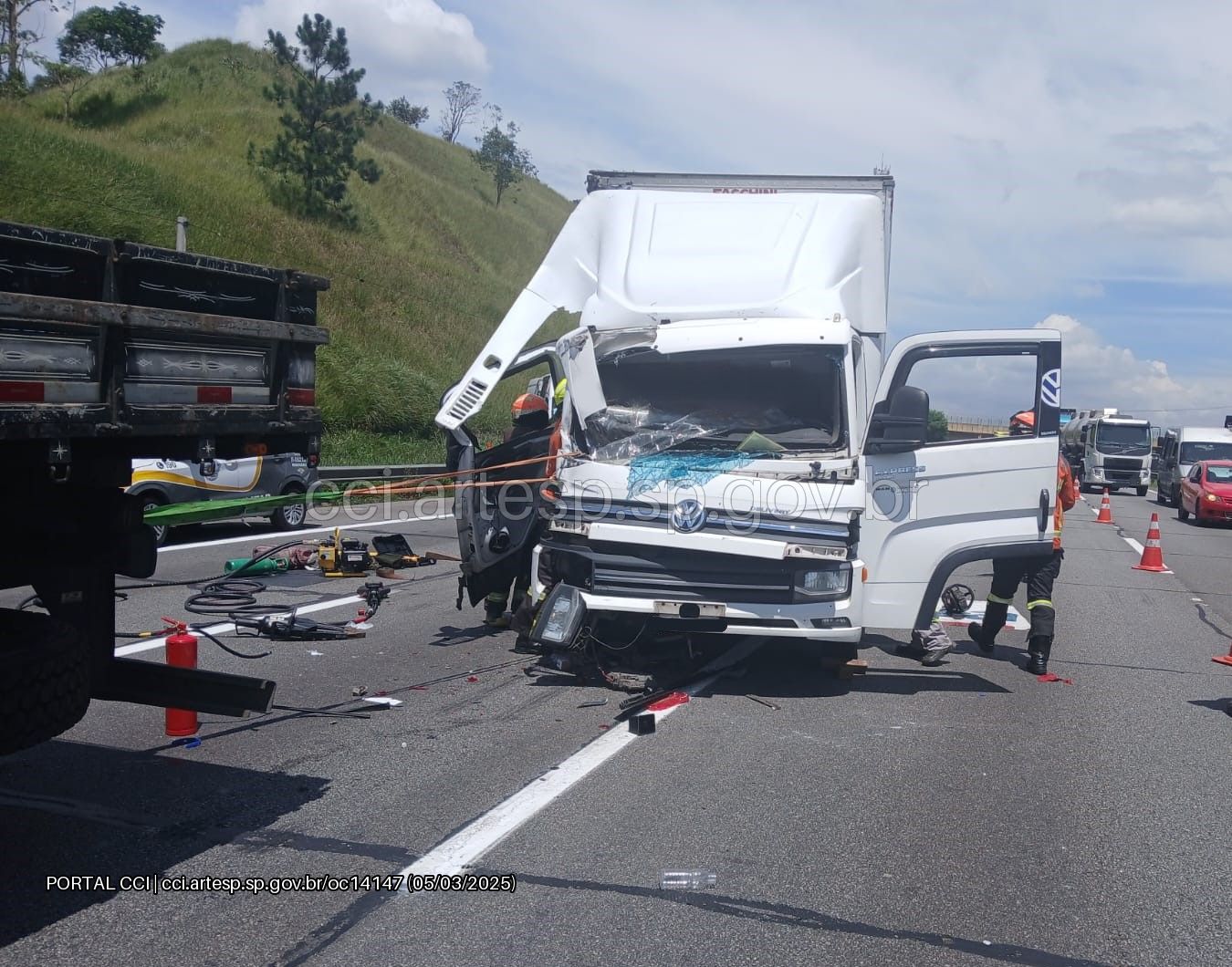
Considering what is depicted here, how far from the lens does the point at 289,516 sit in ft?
55.4

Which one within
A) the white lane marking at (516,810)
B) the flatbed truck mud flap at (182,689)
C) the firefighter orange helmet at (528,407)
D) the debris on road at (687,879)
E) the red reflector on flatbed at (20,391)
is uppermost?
the firefighter orange helmet at (528,407)

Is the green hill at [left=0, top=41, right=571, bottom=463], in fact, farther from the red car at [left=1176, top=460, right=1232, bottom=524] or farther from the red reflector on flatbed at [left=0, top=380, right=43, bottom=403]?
the red reflector on flatbed at [left=0, top=380, right=43, bottom=403]

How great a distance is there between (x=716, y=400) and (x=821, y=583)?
1.59 meters

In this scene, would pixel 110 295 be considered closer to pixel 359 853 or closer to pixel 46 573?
pixel 46 573

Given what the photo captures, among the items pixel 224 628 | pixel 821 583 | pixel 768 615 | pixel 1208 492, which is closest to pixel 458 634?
pixel 224 628

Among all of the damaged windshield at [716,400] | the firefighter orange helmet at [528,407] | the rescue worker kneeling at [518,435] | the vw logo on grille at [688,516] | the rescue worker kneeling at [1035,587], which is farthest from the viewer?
the firefighter orange helmet at [528,407]

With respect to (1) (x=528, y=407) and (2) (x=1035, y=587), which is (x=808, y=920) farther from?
(1) (x=528, y=407)

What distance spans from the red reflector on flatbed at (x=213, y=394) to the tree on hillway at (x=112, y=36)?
66.3 meters

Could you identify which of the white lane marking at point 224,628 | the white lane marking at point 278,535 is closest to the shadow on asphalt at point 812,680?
the white lane marking at point 224,628

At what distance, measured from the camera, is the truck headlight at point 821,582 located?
7.50 metres

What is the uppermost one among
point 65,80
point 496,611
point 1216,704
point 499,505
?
point 65,80

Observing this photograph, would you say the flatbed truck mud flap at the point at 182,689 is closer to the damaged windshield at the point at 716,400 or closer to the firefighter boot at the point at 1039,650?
the damaged windshield at the point at 716,400

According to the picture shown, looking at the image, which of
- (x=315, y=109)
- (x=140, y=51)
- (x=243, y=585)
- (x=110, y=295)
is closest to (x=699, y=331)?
(x=110, y=295)

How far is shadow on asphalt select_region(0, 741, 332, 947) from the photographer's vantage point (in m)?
4.35
